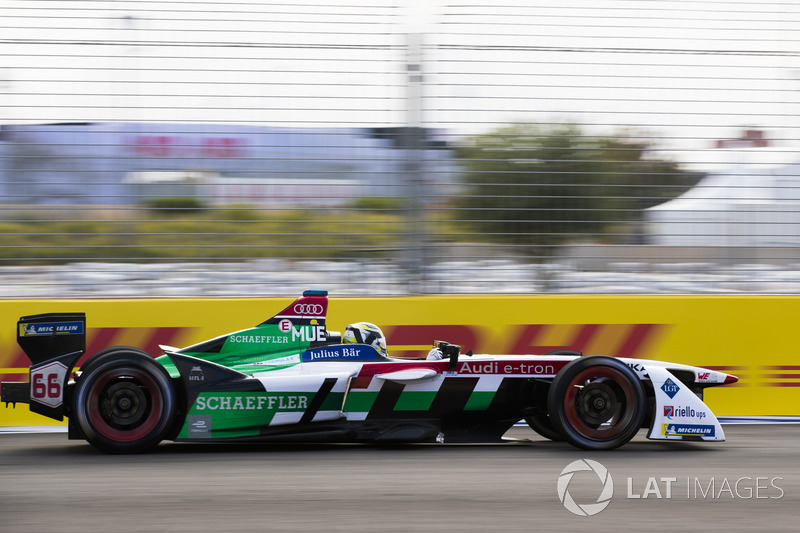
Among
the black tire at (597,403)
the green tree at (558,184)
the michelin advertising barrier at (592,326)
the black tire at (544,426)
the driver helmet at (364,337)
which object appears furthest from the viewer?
the green tree at (558,184)

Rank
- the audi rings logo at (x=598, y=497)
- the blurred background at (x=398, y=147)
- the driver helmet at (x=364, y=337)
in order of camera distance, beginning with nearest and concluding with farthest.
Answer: the audi rings logo at (x=598, y=497) → the driver helmet at (x=364, y=337) → the blurred background at (x=398, y=147)

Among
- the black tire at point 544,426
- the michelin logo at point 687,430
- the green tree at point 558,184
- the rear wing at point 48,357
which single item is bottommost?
the black tire at point 544,426

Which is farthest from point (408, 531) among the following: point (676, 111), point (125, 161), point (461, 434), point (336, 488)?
point (676, 111)

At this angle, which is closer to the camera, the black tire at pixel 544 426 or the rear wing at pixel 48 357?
the rear wing at pixel 48 357

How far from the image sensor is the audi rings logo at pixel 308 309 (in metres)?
6.28

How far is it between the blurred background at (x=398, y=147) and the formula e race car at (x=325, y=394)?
178 cm

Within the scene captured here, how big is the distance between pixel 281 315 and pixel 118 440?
4.62 ft

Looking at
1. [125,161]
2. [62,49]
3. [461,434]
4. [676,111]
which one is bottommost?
[461,434]

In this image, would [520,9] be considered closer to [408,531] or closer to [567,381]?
[567,381]

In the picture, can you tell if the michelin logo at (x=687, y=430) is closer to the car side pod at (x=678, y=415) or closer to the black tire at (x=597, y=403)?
the car side pod at (x=678, y=415)

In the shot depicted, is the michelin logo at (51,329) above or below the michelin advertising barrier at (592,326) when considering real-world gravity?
above

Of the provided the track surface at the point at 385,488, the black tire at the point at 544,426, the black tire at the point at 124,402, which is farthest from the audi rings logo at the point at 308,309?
the black tire at the point at 544,426

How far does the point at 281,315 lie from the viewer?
A: 6250 millimetres

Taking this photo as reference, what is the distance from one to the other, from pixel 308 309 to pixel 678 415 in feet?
8.90
